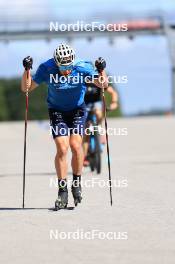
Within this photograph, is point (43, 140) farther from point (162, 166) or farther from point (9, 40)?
point (9, 40)

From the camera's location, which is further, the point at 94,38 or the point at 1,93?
the point at 94,38

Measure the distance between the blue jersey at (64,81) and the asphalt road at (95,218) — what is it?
47.9 inches

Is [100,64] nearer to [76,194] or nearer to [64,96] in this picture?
[64,96]

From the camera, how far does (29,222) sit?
8.55 m

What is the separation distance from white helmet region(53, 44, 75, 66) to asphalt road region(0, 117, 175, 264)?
5.36 feet

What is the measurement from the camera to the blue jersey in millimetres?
9633

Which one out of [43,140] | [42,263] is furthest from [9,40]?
[42,263]

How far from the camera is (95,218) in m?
8.76

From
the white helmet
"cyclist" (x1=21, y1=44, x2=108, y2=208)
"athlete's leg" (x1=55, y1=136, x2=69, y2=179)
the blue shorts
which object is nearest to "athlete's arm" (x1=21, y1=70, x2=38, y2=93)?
"cyclist" (x1=21, y1=44, x2=108, y2=208)

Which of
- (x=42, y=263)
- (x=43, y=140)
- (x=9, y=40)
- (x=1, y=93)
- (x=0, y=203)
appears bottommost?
(x=42, y=263)

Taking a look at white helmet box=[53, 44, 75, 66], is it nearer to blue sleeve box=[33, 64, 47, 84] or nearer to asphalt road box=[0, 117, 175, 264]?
blue sleeve box=[33, 64, 47, 84]

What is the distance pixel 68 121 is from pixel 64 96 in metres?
0.33

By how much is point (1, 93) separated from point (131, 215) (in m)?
57.0

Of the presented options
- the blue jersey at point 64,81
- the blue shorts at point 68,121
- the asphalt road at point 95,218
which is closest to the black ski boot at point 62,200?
the asphalt road at point 95,218
